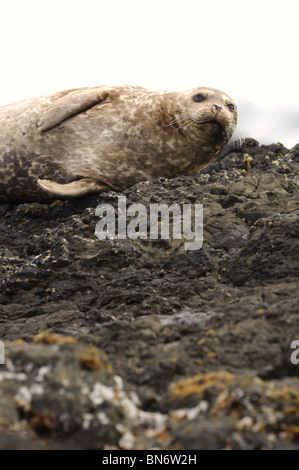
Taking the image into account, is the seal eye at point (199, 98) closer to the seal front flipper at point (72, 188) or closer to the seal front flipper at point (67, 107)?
the seal front flipper at point (67, 107)

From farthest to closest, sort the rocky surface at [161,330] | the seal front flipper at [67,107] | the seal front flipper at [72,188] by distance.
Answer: the seal front flipper at [67,107] → the seal front flipper at [72,188] → the rocky surface at [161,330]

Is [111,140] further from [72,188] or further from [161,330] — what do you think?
[161,330]

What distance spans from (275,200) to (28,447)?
4.36 meters

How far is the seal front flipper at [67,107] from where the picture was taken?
27.3 feet

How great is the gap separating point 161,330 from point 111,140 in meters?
5.27

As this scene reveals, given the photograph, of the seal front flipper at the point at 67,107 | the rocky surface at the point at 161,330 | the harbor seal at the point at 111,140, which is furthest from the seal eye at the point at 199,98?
the rocky surface at the point at 161,330

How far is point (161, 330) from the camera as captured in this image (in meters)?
3.36

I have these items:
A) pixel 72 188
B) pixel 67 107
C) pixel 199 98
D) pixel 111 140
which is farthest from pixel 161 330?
pixel 67 107

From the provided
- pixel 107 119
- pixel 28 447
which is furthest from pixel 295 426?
pixel 107 119

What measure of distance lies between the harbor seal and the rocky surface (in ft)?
3.73

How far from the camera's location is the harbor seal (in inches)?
321

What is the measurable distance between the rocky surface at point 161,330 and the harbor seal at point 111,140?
1136mm

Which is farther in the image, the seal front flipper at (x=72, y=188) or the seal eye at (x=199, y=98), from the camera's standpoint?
the seal eye at (x=199, y=98)
